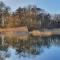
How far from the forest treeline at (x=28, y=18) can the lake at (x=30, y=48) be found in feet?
0.30

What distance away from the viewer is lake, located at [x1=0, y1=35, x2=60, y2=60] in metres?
1.43

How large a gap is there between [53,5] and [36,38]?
26 cm

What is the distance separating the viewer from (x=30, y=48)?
146 centimetres

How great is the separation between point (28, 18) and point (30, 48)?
0.21m

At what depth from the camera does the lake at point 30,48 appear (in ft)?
4.69

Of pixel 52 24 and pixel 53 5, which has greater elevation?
pixel 53 5

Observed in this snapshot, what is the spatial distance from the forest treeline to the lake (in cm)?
9

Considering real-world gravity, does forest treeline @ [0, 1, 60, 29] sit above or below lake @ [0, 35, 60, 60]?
above

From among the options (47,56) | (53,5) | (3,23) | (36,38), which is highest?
(53,5)

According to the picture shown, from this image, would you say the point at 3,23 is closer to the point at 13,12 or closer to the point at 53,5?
the point at 13,12

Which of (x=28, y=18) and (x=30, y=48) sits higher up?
(x=28, y=18)

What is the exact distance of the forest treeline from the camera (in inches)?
57.5

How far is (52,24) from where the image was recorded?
1449mm

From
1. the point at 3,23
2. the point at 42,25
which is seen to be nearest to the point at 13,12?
the point at 3,23
